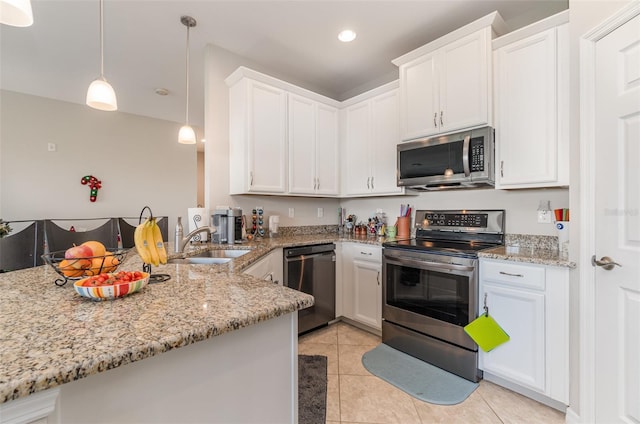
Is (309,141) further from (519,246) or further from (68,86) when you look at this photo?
(68,86)

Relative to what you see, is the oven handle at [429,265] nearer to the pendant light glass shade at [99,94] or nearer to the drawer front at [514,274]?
the drawer front at [514,274]

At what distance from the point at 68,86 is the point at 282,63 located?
2.89 meters

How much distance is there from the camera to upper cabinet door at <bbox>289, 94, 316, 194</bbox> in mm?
2887

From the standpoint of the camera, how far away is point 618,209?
1.38 m

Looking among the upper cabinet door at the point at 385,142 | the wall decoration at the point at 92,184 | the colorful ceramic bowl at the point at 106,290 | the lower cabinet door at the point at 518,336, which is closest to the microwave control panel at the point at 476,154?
the upper cabinet door at the point at 385,142

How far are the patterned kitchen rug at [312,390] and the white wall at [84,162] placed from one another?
13.3ft

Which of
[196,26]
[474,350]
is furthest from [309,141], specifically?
[474,350]

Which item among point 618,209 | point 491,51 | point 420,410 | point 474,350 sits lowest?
point 420,410

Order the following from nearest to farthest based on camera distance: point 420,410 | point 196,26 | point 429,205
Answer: point 420,410, point 196,26, point 429,205

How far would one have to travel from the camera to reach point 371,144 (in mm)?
3066

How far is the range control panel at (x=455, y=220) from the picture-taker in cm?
248

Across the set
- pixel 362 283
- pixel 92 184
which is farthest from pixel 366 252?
pixel 92 184

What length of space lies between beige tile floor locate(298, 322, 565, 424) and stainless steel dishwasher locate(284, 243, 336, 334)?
564mm

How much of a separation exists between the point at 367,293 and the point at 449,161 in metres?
1.41
